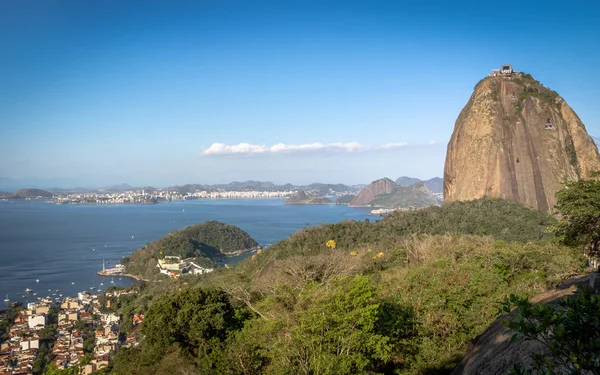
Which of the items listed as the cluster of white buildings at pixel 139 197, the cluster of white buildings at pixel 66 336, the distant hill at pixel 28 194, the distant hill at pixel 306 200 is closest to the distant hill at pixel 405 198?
the distant hill at pixel 306 200

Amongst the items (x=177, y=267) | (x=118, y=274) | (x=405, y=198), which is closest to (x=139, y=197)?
(x=405, y=198)

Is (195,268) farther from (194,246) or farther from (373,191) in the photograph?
(373,191)

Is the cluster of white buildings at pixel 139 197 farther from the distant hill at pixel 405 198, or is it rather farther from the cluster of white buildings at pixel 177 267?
the cluster of white buildings at pixel 177 267

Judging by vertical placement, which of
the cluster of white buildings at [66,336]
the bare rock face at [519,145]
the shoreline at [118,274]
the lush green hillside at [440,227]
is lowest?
the shoreline at [118,274]

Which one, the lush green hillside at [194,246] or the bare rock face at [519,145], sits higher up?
the bare rock face at [519,145]

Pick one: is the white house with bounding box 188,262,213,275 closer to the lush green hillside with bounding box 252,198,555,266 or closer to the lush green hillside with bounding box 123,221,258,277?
the lush green hillside with bounding box 123,221,258,277

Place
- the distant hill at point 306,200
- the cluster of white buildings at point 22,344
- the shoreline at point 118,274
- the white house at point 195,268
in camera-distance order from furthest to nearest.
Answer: the distant hill at point 306,200, the white house at point 195,268, the shoreline at point 118,274, the cluster of white buildings at point 22,344

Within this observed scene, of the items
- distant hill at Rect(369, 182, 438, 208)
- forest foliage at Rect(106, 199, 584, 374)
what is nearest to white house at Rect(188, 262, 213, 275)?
forest foliage at Rect(106, 199, 584, 374)

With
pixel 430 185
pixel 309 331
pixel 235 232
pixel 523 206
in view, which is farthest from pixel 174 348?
pixel 430 185

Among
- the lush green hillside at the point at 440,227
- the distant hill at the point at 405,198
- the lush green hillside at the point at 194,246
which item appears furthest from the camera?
the distant hill at the point at 405,198
